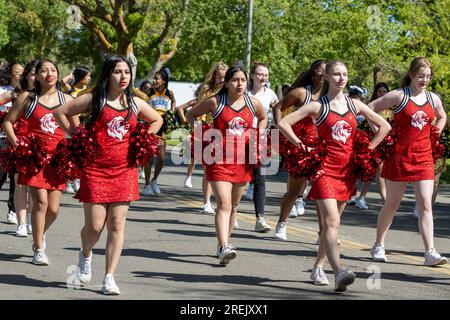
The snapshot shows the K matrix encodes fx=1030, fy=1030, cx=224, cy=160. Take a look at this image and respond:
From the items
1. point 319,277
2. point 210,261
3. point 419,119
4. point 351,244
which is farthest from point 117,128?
point 351,244

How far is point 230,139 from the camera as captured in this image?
9.93 metres

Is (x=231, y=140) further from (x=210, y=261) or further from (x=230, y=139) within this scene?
(x=210, y=261)

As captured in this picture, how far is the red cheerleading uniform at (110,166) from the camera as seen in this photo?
316 inches

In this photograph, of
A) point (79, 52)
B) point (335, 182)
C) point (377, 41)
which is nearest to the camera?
point (335, 182)

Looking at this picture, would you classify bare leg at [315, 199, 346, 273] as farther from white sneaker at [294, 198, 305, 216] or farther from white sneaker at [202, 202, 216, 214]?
white sneaker at [294, 198, 305, 216]

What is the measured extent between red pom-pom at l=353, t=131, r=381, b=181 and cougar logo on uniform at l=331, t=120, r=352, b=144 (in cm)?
12

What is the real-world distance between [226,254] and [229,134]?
3.96 ft

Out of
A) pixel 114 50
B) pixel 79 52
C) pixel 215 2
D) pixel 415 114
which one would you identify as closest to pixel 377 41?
pixel 215 2

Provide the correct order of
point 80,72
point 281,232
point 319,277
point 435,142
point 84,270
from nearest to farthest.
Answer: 1. point 84,270
2. point 319,277
3. point 435,142
4. point 281,232
5. point 80,72

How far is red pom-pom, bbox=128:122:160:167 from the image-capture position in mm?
8078

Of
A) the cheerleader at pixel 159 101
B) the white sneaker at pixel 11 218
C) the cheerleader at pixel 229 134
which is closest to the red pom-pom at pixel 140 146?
the cheerleader at pixel 229 134

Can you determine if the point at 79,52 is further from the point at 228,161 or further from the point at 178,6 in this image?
the point at 228,161

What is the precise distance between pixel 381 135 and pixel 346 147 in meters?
0.45
